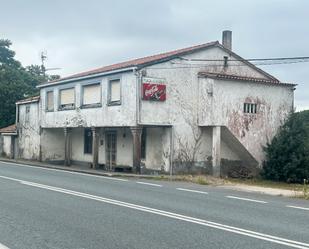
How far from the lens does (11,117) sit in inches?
1649

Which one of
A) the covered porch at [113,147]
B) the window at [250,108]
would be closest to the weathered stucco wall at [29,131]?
the covered porch at [113,147]

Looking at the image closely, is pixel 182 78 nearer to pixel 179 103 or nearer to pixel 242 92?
pixel 179 103

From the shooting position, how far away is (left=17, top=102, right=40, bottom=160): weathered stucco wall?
3238 cm

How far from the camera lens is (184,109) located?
76.3 ft

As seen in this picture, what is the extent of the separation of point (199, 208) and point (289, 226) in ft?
8.24

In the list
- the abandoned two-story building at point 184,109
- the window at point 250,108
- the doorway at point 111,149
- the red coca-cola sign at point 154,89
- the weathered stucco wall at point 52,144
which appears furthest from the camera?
the weathered stucco wall at point 52,144

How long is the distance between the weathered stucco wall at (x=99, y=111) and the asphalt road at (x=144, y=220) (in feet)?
30.9

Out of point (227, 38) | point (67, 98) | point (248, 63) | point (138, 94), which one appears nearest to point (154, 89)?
point (138, 94)

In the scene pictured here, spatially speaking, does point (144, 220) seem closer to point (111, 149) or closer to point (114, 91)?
point (114, 91)


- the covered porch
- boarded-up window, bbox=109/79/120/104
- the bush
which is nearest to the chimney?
the bush

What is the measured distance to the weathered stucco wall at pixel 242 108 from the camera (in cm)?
2309

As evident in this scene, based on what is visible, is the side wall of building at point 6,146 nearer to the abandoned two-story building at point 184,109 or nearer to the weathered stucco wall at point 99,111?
the weathered stucco wall at point 99,111

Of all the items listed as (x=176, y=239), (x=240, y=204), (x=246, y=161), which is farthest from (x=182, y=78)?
(x=176, y=239)

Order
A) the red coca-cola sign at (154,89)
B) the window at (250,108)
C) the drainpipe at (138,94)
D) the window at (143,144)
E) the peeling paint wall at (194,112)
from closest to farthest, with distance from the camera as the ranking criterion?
the drainpipe at (138,94), the red coca-cola sign at (154,89), the peeling paint wall at (194,112), the window at (250,108), the window at (143,144)
